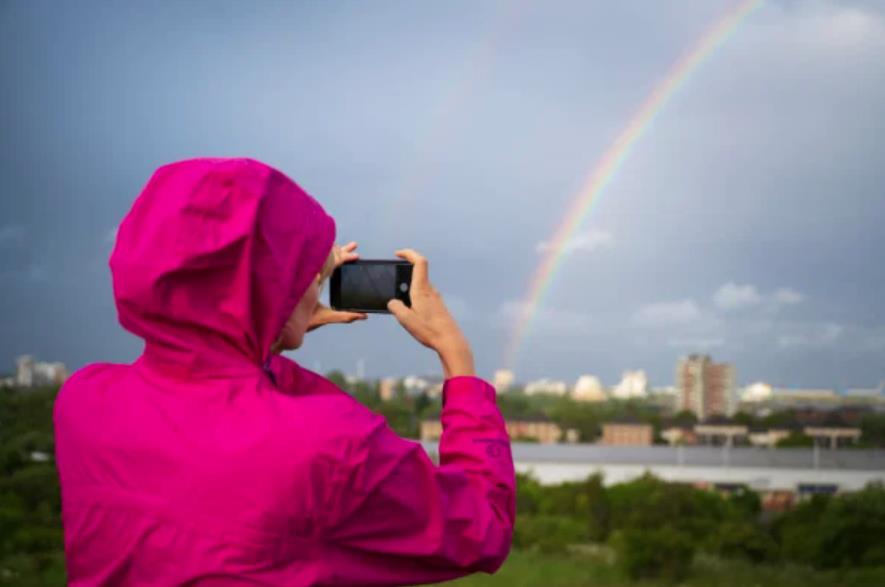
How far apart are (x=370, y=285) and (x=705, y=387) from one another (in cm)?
787

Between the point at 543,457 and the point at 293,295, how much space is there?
669 centimetres

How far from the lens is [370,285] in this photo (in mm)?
938

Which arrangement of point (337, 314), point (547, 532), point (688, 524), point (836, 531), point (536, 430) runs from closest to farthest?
point (337, 314) < point (547, 532) < point (688, 524) < point (836, 531) < point (536, 430)

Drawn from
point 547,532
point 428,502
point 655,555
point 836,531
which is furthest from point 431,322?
point 836,531

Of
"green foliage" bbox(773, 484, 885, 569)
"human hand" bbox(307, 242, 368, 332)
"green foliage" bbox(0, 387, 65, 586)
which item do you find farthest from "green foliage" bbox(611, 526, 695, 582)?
"human hand" bbox(307, 242, 368, 332)

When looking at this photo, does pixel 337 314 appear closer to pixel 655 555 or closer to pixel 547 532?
pixel 655 555

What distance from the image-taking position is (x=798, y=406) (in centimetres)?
831

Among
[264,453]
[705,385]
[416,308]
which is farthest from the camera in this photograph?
[705,385]

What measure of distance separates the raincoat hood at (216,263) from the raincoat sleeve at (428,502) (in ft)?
0.38

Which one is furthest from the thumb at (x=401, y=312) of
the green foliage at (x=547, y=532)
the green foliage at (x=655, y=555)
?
the green foliage at (x=547, y=532)

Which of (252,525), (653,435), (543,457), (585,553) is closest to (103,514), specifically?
(252,525)

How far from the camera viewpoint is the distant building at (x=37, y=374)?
6.73m

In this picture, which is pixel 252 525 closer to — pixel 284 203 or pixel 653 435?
pixel 284 203

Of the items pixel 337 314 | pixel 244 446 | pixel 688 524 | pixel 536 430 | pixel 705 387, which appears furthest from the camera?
pixel 705 387
